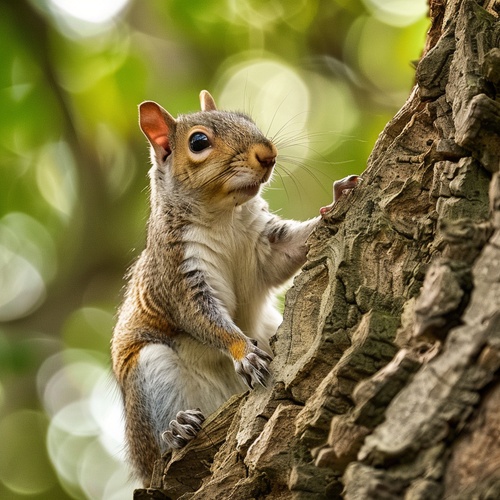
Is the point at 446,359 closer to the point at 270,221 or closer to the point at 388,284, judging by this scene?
the point at 388,284

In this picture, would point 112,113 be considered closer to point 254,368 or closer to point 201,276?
point 201,276

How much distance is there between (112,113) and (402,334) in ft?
14.4

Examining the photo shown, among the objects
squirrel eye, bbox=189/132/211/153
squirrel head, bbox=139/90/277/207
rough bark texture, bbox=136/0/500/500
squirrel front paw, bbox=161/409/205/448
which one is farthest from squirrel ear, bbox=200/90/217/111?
squirrel front paw, bbox=161/409/205/448

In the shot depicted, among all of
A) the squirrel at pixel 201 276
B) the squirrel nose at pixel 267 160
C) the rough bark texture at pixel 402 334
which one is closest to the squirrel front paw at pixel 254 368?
the rough bark texture at pixel 402 334

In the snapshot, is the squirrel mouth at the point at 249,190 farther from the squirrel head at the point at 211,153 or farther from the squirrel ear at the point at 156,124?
the squirrel ear at the point at 156,124

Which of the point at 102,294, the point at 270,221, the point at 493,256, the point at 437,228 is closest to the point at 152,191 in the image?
the point at 270,221

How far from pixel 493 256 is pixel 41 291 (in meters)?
4.90

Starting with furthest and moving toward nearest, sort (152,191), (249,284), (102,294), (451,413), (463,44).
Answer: (102,294)
(152,191)
(249,284)
(463,44)
(451,413)

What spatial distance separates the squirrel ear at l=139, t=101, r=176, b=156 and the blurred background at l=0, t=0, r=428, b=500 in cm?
126

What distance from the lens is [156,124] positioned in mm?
4406

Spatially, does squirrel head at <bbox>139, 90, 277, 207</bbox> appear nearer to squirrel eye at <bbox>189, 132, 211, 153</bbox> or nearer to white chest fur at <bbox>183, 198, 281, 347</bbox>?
squirrel eye at <bbox>189, 132, 211, 153</bbox>

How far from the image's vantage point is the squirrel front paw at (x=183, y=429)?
3.22m

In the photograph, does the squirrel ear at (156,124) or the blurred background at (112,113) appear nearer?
the squirrel ear at (156,124)

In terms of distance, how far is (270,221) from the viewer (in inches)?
163
